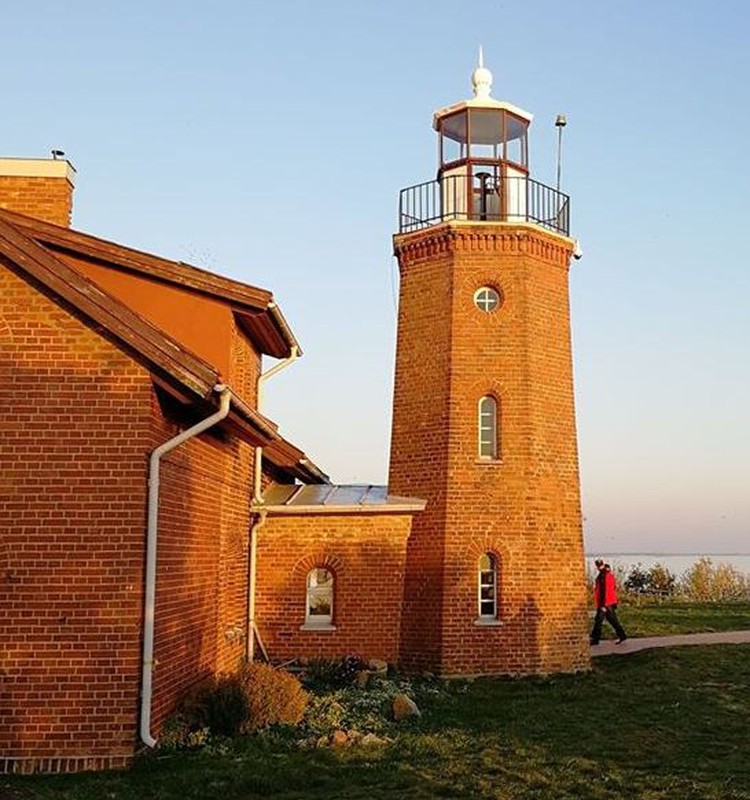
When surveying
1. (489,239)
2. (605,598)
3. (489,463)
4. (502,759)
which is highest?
(489,239)

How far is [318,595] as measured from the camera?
16266 millimetres

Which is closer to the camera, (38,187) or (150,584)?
(150,584)

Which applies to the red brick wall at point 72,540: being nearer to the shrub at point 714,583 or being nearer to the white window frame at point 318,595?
the white window frame at point 318,595

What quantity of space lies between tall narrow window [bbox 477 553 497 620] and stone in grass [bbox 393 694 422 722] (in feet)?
14.0

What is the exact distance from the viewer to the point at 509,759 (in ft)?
31.6

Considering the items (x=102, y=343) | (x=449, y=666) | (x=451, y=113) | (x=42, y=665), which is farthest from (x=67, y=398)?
(x=451, y=113)

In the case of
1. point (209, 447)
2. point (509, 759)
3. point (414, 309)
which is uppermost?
point (414, 309)

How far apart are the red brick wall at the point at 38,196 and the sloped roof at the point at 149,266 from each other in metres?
1.23

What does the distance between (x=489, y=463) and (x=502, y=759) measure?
7.02 m

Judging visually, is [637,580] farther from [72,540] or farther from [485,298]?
[72,540]

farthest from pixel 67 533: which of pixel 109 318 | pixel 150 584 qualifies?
pixel 109 318

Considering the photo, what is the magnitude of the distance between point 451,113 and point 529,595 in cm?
832

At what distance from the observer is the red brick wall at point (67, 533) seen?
29.1 feet

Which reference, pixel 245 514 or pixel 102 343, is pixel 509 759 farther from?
pixel 245 514
